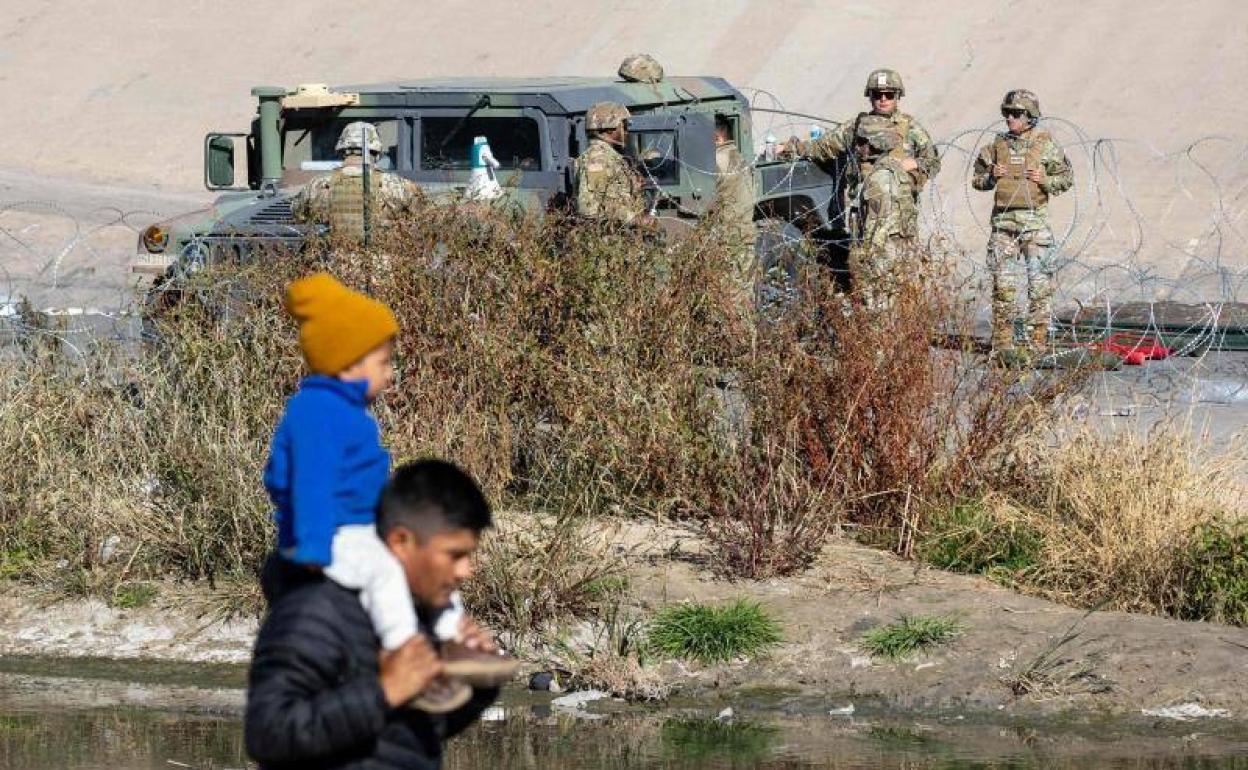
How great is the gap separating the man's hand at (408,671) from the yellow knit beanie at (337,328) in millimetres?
516

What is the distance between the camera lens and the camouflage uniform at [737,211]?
9180 millimetres

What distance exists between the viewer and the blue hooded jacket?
358cm

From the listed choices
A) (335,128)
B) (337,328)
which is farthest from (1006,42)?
(337,328)

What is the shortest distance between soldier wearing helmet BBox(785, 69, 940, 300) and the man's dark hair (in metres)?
8.17

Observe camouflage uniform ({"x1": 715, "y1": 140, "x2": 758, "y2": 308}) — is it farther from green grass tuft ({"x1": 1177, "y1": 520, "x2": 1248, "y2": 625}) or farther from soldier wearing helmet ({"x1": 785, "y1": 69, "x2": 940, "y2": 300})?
green grass tuft ({"x1": 1177, "y1": 520, "x2": 1248, "y2": 625})

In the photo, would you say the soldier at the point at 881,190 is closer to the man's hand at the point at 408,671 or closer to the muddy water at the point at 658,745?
the muddy water at the point at 658,745

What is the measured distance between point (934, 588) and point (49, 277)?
48.1 feet

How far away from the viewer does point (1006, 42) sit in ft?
103

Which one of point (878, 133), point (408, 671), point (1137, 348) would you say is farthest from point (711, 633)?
point (878, 133)

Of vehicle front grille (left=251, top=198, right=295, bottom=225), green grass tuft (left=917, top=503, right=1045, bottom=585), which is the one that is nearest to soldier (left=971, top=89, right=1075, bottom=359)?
vehicle front grille (left=251, top=198, right=295, bottom=225)

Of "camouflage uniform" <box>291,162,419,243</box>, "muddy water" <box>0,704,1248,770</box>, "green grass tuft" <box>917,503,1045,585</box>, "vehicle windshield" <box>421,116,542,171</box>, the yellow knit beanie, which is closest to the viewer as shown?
the yellow knit beanie

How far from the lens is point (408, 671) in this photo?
344 centimetres

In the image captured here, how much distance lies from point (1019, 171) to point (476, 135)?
10.1 ft

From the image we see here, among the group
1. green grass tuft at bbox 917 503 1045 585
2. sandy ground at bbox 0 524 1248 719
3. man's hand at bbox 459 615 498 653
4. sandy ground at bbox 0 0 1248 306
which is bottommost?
sandy ground at bbox 0 524 1248 719
